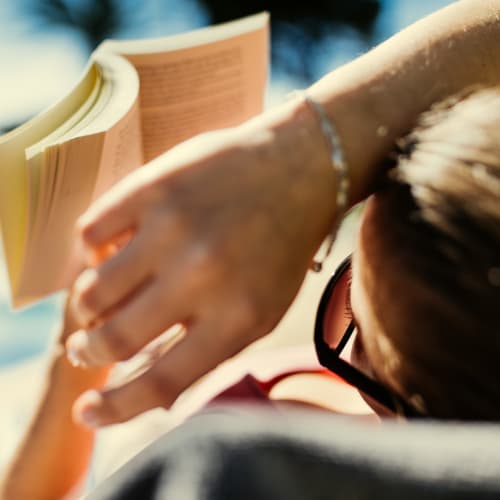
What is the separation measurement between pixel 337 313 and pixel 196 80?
16.0 inches

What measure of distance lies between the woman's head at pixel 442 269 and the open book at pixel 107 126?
398mm

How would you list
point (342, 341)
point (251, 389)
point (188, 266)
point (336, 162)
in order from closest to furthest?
point (188, 266), point (336, 162), point (342, 341), point (251, 389)

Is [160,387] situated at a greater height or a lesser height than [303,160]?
lesser

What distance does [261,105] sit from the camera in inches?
43.1

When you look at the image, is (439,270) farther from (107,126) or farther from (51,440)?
(51,440)

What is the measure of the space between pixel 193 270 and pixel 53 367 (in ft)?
2.14

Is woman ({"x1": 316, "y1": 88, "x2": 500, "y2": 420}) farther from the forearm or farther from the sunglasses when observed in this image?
the forearm

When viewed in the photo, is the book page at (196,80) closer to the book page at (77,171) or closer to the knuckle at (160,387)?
the book page at (77,171)

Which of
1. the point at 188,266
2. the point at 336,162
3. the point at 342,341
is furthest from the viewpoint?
the point at 342,341

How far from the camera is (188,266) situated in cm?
46

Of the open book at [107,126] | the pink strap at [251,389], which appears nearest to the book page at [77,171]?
the open book at [107,126]

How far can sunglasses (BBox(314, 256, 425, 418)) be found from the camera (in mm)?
603

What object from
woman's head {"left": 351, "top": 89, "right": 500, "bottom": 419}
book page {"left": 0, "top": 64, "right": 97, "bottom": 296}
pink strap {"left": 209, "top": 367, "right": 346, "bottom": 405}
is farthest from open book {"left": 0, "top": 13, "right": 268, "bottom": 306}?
woman's head {"left": 351, "top": 89, "right": 500, "bottom": 419}

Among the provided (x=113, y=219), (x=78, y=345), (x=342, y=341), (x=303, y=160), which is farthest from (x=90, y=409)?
(x=342, y=341)
